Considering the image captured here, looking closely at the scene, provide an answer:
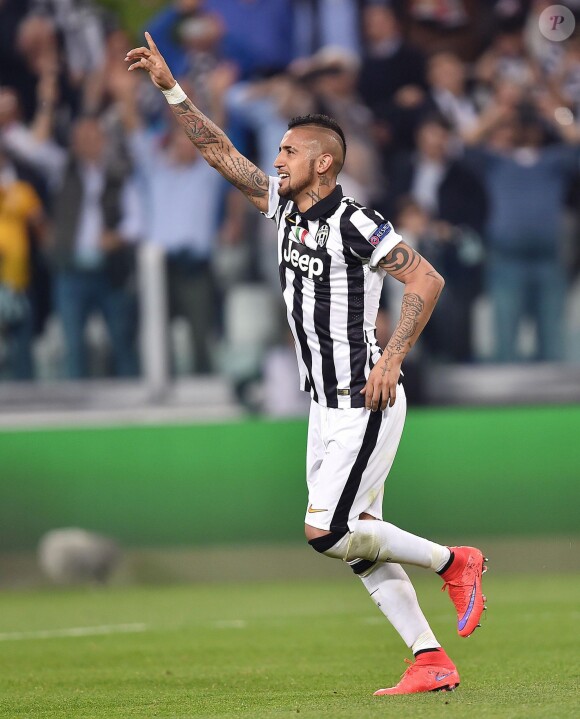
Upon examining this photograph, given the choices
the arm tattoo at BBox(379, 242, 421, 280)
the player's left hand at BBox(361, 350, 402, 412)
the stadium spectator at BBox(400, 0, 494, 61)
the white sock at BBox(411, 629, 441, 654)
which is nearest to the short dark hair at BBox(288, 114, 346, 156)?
the arm tattoo at BBox(379, 242, 421, 280)

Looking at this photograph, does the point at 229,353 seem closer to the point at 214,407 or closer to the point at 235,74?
the point at 214,407

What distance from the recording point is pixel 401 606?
5.48 metres

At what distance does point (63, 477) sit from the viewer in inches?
462

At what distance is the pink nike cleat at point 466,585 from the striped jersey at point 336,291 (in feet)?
2.45

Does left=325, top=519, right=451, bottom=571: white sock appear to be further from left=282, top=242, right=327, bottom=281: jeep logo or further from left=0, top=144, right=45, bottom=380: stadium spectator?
left=0, top=144, right=45, bottom=380: stadium spectator

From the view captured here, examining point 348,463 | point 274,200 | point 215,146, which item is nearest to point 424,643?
point 348,463

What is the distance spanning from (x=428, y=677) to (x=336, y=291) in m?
1.53

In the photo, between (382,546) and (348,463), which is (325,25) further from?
(382,546)

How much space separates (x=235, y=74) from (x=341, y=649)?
23.6 feet

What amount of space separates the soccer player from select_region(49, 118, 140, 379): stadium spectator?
7466 mm

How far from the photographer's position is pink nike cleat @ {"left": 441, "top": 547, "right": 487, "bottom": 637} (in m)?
5.41

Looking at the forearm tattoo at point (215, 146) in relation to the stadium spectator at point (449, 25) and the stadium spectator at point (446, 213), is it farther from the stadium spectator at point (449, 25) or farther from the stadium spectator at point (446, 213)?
the stadium spectator at point (449, 25)

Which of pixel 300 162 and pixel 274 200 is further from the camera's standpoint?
pixel 274 200

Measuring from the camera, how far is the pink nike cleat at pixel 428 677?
211 inches
